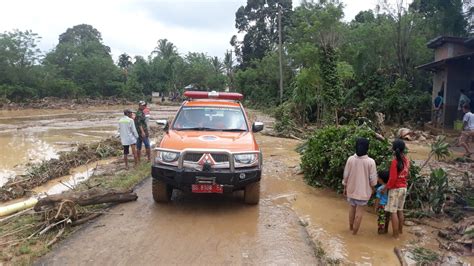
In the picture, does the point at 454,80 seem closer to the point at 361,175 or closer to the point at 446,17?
the point at 446,17

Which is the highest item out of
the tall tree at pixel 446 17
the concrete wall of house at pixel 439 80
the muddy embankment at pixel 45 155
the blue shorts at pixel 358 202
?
the tall tree at pixel 446 17

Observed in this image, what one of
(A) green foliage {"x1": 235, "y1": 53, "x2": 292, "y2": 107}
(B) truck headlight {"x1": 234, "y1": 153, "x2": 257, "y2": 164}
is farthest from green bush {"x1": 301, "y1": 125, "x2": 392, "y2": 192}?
(A) green foliage {"x1": 235, "y1": 53, "x2": 292, "y2": 107}

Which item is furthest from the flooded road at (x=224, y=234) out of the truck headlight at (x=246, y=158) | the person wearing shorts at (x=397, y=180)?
the truck headlight at (x=246, y=158)

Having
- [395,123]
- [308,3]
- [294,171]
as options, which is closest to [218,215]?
[294,171]

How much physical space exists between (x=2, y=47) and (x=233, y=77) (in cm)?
2749

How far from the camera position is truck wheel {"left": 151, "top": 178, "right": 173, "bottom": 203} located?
705 cm

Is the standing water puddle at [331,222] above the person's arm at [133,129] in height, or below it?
below

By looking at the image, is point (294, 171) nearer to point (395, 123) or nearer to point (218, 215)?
point (218, 215)

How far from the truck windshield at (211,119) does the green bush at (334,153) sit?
2.09m

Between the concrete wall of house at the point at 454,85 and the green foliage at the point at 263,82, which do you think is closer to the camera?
the concrete wall of house at the point at 454,85

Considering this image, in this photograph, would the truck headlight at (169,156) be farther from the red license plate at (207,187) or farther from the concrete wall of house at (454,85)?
the concrete wall of house at (454,85)

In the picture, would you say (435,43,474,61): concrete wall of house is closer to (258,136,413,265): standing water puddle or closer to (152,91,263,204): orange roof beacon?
(258,136,413,265): standing water puddle

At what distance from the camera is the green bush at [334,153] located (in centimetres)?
808

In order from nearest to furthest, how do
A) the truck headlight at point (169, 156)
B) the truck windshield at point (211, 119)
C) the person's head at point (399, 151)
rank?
the person's head at point (399, 151)
the truck headlight at point (169, 156)
the truck windshield at point (211, 119)
